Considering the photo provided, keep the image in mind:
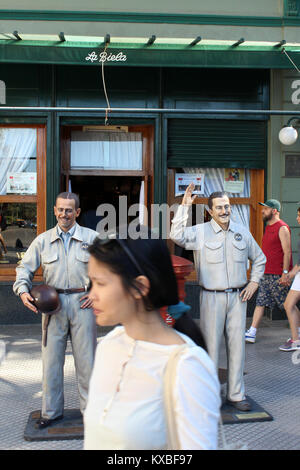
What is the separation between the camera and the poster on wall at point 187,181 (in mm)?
8812

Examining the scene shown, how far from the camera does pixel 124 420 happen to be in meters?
1.57

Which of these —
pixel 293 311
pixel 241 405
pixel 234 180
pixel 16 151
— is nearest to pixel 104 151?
pixel 16 151

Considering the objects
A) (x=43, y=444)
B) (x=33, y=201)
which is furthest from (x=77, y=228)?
(x=33, y=201)

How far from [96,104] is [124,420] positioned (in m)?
7.47

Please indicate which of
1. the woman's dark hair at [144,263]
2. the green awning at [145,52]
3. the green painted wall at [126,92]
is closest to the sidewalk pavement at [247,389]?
the green painted wall at [126,92]

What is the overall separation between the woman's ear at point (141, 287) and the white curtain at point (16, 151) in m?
7.25

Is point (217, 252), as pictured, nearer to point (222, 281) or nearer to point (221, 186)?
point (222, 281)

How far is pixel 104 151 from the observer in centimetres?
885

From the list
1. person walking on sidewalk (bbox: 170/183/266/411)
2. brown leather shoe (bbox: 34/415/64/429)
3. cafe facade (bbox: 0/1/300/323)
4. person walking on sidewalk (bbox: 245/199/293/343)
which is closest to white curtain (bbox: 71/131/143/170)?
cafe facade (bbox: 0/1/300/323)

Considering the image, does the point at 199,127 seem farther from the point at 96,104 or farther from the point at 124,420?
the point at 124,420

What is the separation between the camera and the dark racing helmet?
448 cm

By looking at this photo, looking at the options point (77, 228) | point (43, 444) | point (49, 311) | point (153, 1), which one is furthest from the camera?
point (153, 1)

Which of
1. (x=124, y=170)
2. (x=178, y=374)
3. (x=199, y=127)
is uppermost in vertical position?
(x=199, y=127)

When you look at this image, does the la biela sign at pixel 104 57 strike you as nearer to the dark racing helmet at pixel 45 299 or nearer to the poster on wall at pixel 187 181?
the poster on wall at pixel 187 181
